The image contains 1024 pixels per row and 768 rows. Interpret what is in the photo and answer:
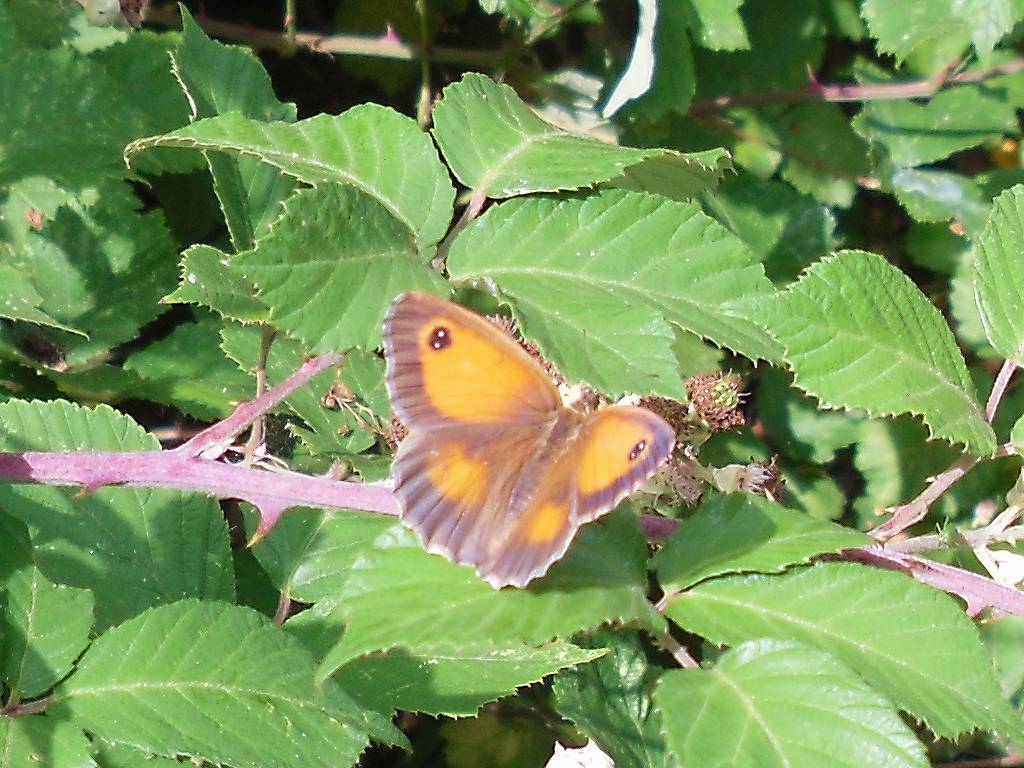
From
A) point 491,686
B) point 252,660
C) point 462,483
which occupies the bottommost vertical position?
point 491,686

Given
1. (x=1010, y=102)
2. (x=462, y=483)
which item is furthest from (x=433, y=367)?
(x=1010, y=102)

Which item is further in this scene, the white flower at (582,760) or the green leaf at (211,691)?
Answer: the white flower at (582,760)

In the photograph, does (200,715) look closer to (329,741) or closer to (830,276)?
(329,741)

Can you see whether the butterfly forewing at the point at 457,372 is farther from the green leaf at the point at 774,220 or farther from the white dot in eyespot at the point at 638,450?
the green leaf at the point at 774,220

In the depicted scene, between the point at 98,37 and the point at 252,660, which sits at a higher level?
the point at 98,37

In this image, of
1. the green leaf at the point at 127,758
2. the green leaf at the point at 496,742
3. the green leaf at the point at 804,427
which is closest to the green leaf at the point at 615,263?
the green leaf at the point at 127,758

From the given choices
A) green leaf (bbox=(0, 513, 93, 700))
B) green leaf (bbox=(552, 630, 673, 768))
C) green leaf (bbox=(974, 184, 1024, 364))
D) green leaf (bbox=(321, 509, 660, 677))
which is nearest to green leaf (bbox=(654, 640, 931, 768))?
green leaf (bbox=(321, 509, 660, 677))

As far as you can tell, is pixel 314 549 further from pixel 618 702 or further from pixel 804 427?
pixel 804 427
